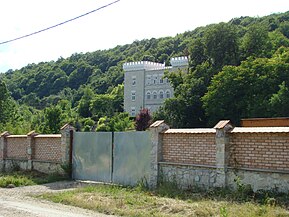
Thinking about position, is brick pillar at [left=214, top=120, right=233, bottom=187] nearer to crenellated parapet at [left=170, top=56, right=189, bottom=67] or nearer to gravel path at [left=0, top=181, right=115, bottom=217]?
gravel path at [left=0, top=181, right=115, bottom=217]

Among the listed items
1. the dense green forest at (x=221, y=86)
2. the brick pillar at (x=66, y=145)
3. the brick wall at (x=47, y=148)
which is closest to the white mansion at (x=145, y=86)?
the dense green forest at (x=221, y=86)

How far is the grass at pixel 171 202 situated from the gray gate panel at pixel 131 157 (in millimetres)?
913

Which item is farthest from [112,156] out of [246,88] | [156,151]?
[246,88]

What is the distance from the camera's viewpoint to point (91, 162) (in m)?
16.3

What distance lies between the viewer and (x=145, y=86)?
93750mm

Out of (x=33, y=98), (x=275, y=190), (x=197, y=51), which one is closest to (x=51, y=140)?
(x=275, y=190)

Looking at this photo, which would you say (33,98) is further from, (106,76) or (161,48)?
(161,48)

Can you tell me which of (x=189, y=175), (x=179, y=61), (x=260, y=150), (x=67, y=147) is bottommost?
(x=189, y=175)

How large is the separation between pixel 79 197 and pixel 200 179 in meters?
3.62

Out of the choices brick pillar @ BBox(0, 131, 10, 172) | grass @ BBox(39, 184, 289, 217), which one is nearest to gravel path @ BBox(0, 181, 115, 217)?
grass @ BBox(39, 184, 289, 217)

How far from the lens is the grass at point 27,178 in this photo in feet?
52.0

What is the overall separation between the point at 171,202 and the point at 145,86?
83310 mm

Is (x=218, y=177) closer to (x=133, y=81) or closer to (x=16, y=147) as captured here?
(x=16, y=147)

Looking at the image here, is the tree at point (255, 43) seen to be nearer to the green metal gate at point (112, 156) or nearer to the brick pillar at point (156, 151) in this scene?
the green metal gate at point (112, 156)
